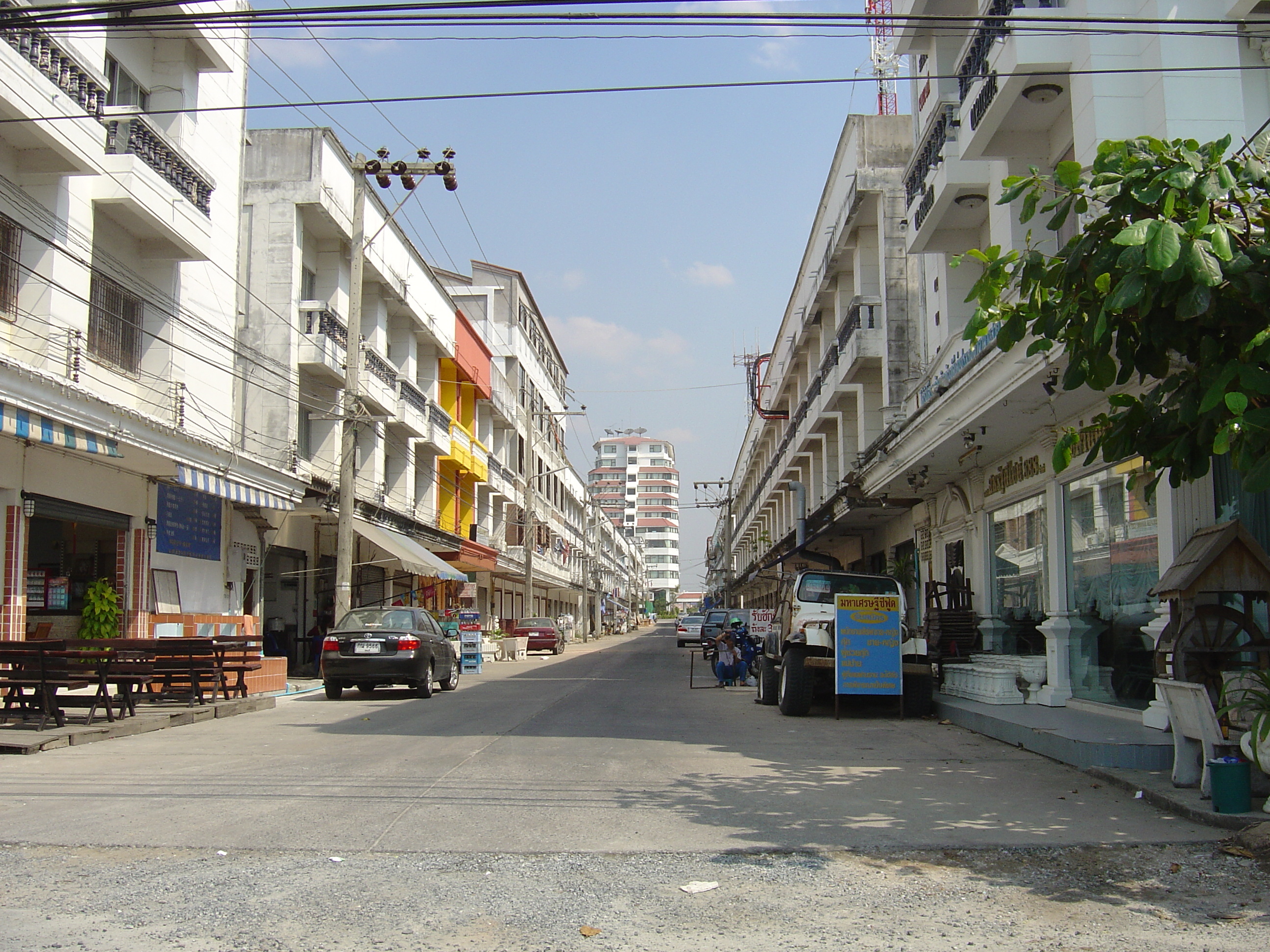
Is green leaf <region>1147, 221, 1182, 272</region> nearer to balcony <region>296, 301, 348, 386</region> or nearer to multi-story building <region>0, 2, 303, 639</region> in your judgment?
multi-story building <region>0, 2, 303, 639</region>

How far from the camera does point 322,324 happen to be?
25469mm

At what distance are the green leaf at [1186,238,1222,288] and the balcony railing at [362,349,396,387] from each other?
78.5ft

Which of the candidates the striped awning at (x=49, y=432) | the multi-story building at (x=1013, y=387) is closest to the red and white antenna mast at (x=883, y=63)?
the multi-story building at (x=1013, y=387)

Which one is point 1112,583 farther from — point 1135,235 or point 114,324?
point 114,324

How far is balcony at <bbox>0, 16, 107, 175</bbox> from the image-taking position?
539 inches

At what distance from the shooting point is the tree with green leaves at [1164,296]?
610cm

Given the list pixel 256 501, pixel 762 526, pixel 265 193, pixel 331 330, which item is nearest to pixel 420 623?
pixel 256 501

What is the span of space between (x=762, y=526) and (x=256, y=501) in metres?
42.2

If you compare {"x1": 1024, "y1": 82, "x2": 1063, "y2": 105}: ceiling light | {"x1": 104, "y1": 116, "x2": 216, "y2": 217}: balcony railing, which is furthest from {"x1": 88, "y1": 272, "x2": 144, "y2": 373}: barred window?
{"x1": 1024, "y1": 82, "x2": 1063, "y2": 105}: ceiling light

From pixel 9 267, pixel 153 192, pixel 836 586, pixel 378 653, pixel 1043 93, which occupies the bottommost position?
pixel 378 653

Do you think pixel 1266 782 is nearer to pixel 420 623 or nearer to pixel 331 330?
pixel 420 623

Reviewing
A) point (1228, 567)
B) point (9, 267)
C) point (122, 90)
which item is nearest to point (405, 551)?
point (122, 90)

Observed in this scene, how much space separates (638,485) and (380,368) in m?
142

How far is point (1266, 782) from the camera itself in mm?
7375
